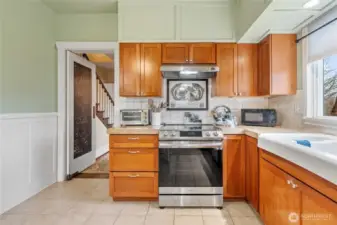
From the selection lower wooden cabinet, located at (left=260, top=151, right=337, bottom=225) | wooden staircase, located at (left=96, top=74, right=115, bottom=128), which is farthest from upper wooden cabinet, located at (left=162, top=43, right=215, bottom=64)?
wooden staircase, located at (left=96, top=74, right=115, bottom=128)

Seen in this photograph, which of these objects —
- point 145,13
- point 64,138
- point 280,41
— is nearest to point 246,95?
point 280,41

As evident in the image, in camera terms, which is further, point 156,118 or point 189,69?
point 156,118

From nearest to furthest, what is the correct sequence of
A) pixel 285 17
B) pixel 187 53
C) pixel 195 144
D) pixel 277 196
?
pixel 277 196, pixel 285 17, pixel 195 144, pixel 187 53

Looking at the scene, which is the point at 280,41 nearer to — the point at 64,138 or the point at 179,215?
the point at 179,215

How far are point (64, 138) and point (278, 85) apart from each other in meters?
3.08

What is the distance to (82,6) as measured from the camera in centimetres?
346

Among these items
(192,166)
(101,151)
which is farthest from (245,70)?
(101,151)

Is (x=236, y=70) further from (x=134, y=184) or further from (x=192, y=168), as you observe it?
(x=134, y=184)

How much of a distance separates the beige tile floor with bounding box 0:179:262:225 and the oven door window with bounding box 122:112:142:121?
3.34 ft

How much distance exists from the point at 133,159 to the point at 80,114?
1.91 m

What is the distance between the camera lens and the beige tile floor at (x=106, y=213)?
97.2 inches

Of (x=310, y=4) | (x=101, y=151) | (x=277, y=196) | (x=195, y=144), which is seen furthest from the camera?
(x=101, y=151)

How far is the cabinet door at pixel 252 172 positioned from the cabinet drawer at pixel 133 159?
3.41 feet

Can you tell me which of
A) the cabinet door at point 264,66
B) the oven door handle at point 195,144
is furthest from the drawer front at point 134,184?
the cabinet door at point 264,66
